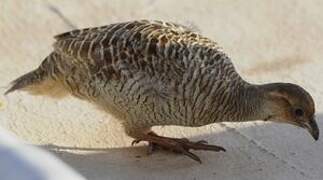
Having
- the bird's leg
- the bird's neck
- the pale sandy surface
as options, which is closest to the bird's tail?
the pale sandy surface

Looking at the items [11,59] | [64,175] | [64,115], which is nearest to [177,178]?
[64,115]

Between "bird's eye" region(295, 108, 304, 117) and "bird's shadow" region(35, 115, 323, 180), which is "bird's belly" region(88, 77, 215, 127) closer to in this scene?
"bird's shadow" region(35, 115, 323, 180)

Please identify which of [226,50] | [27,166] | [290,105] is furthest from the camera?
[226,50]

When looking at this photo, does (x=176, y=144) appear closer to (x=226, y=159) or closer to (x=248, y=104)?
(x=226, y=159)

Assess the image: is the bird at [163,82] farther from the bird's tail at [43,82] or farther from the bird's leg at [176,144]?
the bird's leg at [176,144]

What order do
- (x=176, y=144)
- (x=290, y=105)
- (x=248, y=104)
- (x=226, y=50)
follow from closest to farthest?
(x=290, y=105), (x=248, y=104), (x=176, y=144), (x=226, y=50)

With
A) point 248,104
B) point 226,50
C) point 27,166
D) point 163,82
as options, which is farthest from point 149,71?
point 27,166
